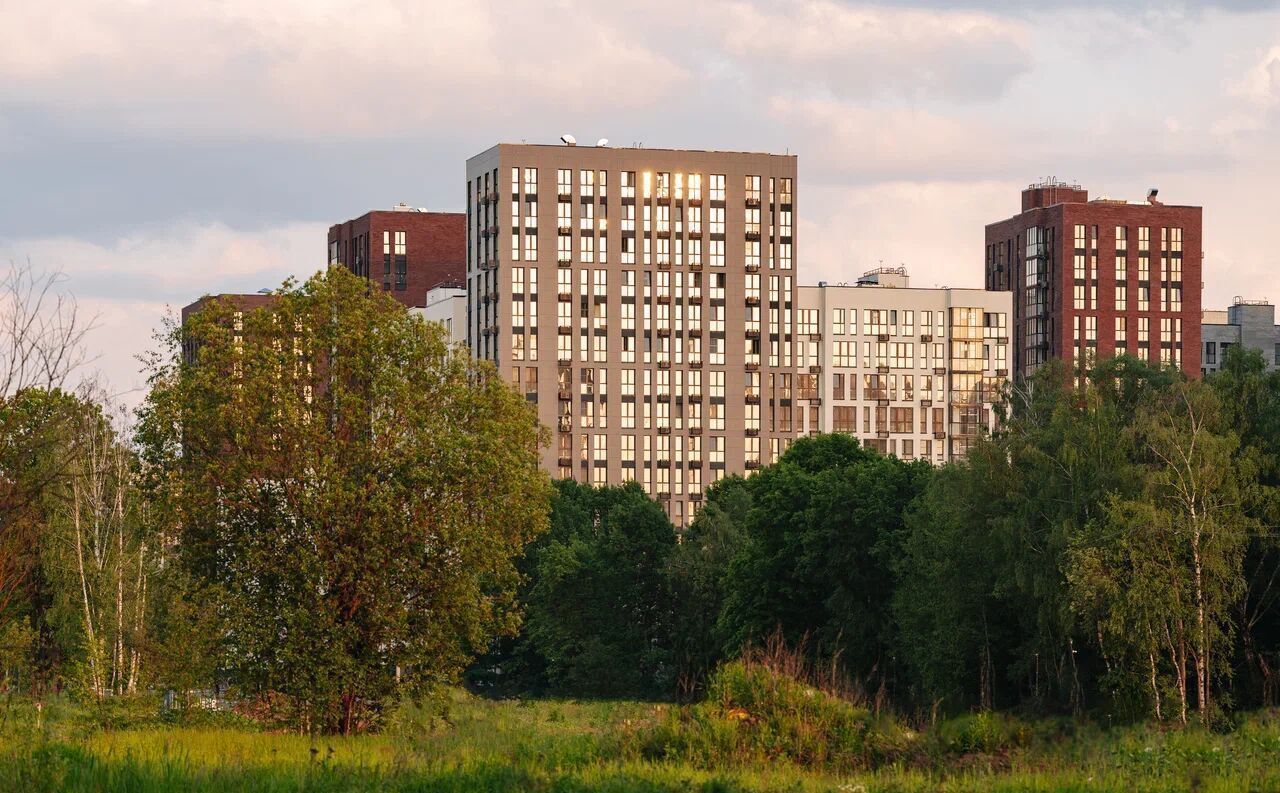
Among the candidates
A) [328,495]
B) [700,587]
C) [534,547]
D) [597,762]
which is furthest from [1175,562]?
[534,547]

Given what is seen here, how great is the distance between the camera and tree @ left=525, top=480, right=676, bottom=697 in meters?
116

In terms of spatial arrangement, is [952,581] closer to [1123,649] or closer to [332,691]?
[1123,649]

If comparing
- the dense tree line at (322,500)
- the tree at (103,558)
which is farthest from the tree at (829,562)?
the dense tree line at (322,500)

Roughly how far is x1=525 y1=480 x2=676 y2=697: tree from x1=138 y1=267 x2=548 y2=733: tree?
232ft

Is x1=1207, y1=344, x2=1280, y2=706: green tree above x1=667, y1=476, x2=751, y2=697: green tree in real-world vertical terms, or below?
above

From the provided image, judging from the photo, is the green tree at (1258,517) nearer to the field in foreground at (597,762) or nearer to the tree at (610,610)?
the field in foreground at (597,762)

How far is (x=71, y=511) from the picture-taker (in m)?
81.7

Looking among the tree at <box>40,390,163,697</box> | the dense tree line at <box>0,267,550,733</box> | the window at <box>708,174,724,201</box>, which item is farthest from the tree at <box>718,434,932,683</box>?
the window at <box>708,174,724,201</box>

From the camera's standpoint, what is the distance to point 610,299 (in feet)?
649

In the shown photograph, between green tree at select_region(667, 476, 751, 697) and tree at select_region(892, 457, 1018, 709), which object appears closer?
tree at select_region(892, 457, 1018, 709)

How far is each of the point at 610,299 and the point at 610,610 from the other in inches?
3310

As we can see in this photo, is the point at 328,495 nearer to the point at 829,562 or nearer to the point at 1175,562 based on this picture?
the point at 1175,562

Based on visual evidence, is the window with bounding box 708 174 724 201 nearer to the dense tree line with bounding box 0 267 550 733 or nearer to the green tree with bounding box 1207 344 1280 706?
the green tree with bounding box 1207 344 1280 706

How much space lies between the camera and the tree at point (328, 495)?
140 ft
